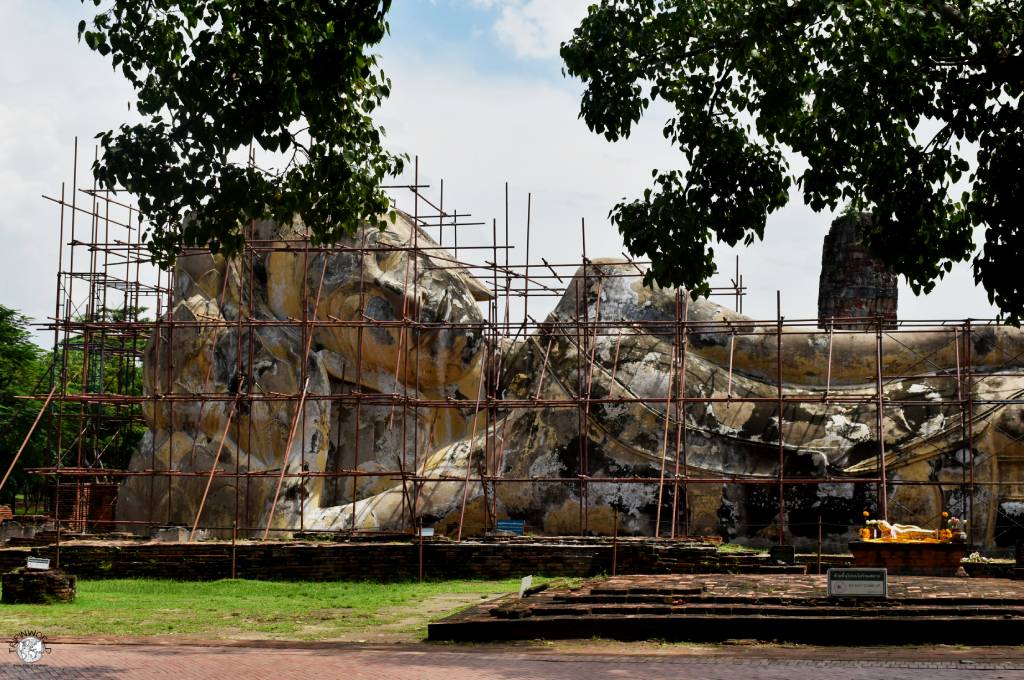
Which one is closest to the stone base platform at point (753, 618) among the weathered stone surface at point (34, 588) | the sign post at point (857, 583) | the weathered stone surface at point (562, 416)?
the sign post at point (857, 583)

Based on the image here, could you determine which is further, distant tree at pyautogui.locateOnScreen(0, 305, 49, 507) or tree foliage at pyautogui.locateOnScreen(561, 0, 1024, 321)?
distant tree at pyautogui.locateOnScreen(0, 305, 49, 507)

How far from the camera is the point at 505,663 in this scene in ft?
31.5

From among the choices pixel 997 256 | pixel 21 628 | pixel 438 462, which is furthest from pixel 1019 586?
pixel 438 462

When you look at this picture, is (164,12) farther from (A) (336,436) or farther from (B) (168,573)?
(A) (336,436)

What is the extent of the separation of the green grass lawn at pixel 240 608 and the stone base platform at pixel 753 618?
136cm

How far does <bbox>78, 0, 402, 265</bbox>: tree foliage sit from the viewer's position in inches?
404

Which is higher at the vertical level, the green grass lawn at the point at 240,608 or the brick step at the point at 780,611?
the brick step at the point at 780,611

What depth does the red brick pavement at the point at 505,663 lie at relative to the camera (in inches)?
351

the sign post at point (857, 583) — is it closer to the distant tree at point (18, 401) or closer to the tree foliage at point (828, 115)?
the tree foliage at point (828, 115)

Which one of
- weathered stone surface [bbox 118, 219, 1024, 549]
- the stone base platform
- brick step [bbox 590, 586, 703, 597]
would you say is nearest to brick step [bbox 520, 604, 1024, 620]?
the stone base platform

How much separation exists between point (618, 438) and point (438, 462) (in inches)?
123

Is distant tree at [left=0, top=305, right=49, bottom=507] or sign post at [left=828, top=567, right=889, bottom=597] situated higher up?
distant tree at [left=0, top=305, right=49, bottom=507]

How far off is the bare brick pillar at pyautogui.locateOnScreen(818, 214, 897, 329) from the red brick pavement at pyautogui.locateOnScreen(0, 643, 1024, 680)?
16725 millimetres

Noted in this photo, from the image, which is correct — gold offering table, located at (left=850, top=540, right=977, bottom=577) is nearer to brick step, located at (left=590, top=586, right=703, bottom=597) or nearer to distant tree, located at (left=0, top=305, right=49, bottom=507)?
brick step, located at (left=590, top=586, right=703, bottom=597)
